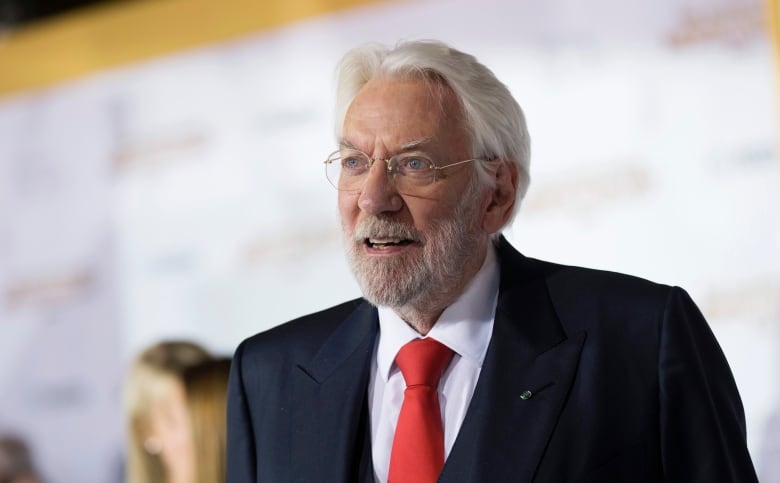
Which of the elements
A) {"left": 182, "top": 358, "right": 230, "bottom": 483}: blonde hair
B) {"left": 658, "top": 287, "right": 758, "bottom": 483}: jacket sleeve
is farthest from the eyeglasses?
{"left": 182, "top": 358, "right": 230, "bottom": 483}: blonde hair

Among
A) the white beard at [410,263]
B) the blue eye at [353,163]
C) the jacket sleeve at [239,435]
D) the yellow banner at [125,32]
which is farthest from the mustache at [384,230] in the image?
the yellow banner at [125,32]

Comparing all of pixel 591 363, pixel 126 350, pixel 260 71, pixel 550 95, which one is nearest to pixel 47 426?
pixel 126 350

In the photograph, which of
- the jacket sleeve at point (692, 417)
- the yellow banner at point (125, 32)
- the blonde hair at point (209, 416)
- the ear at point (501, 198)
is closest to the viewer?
the jacket sleeve at point (692, 417)

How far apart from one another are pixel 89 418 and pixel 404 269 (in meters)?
3.27

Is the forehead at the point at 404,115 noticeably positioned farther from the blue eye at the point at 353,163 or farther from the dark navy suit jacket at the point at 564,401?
the dark navy suit jacket at the point at 564,401

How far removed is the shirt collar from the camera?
→ 1822mm

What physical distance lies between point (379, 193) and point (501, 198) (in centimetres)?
28

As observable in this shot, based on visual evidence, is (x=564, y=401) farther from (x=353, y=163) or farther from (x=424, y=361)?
(x=353, y=163)

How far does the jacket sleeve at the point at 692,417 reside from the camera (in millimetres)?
1625

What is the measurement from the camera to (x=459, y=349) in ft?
5.97

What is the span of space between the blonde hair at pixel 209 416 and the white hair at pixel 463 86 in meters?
1.39

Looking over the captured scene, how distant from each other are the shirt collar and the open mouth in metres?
0.12

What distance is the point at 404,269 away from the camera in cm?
179

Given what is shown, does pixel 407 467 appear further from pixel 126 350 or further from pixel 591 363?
pixel 126 350
